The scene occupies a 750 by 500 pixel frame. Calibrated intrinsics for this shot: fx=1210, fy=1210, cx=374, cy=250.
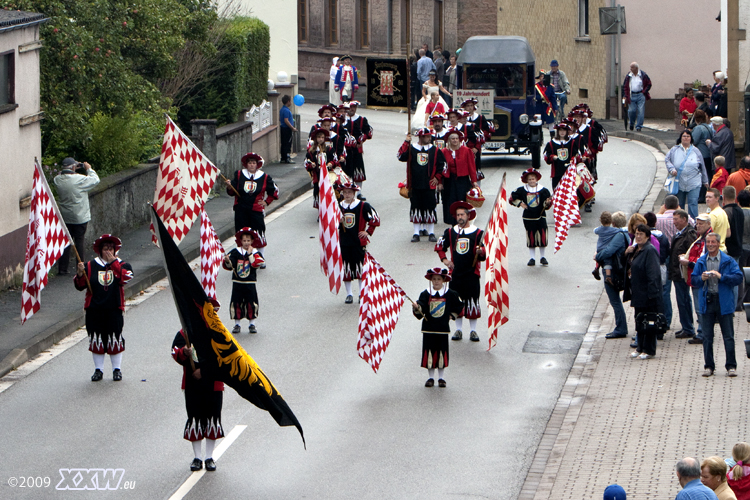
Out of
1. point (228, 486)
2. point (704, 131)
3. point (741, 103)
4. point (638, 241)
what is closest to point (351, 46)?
point (741, 103)

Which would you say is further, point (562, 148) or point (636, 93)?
point (636, 93)

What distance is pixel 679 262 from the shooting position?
14.0m

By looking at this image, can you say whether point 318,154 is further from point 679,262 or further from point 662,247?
point 679,262

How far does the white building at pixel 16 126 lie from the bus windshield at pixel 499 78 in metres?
13.1

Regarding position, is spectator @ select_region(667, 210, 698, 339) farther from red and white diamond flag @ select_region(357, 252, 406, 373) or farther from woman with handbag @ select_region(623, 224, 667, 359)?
red and white diamond flag @ select_region(357, 252, 406, 373)

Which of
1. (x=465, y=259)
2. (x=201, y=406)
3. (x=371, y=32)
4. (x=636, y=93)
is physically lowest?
(x=201, y=406)

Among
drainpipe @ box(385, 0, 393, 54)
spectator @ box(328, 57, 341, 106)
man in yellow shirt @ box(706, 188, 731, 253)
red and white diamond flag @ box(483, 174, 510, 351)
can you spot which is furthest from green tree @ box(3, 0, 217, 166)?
drainpipe @ box(385, 0, 393, 54)

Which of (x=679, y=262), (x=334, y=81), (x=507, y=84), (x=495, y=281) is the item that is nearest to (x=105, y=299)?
(x=495, y=281)

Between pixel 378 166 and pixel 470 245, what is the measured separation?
46.0 feet

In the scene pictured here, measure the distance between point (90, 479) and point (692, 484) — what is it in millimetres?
5291

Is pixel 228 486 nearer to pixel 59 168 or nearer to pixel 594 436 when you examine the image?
pixel 594 436

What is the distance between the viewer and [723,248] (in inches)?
555

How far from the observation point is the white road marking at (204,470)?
10.1 metres

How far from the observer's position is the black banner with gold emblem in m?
27.9
